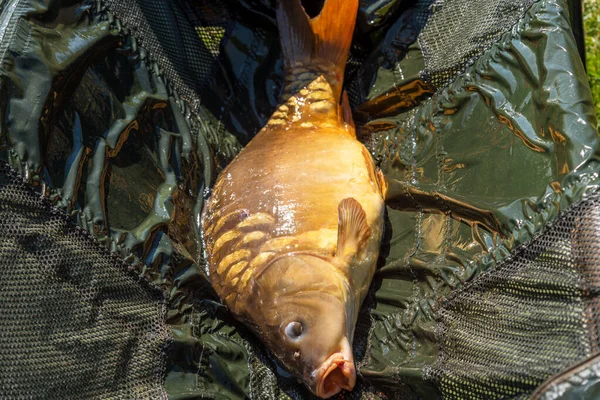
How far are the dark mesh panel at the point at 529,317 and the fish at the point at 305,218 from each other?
0.39 m

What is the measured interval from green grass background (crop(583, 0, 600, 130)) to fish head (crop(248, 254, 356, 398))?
7.26 feet

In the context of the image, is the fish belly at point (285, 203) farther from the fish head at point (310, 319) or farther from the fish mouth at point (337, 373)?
the fish mouth at point (337, 373)

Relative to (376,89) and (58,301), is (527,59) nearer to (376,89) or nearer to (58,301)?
(376,89)

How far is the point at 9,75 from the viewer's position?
80.7 inches

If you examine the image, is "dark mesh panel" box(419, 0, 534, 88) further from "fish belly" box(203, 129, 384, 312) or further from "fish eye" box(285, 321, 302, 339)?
"fish eye" box(285, 321, 302, 339)

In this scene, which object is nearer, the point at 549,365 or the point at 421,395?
the point at 549,365

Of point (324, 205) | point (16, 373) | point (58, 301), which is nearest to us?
point (16, 373)

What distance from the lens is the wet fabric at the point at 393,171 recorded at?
6.07 ft

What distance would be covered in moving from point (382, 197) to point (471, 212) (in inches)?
17.9

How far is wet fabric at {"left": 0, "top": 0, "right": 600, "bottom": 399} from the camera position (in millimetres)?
1849

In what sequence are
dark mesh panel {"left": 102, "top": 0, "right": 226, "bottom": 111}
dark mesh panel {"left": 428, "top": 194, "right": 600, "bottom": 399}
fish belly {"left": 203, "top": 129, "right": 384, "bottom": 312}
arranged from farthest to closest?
dark mesh panel {"left": 102, "top": 0, "right": 226, "bottom": 111} → fish belly {"left": 203, "top": 129, "right": 384, "bottom": 312} → dark mesh panel {"left": 428, "top": 194, "right": 600, "bottom": 399}

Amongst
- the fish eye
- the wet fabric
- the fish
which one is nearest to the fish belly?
the fish

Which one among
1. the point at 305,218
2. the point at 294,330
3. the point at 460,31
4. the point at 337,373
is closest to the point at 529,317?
the point at 337,373

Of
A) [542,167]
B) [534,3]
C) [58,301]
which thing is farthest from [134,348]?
[534,3]
